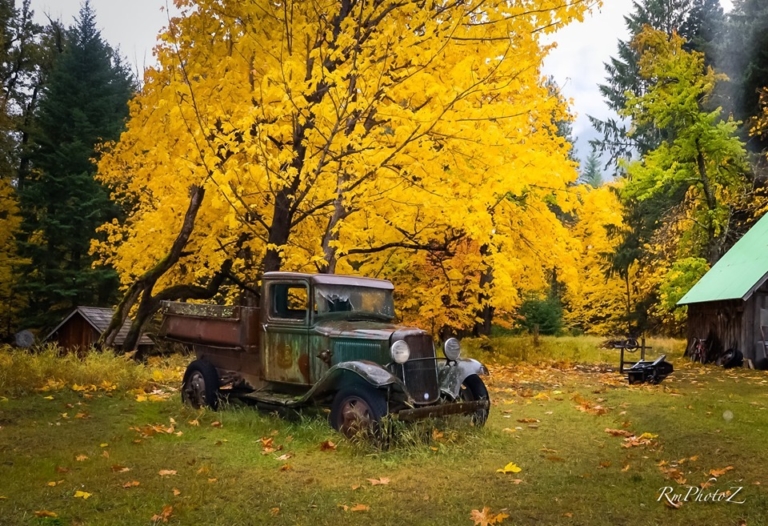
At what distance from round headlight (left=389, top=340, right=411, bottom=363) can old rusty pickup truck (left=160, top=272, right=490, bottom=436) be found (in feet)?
0.04

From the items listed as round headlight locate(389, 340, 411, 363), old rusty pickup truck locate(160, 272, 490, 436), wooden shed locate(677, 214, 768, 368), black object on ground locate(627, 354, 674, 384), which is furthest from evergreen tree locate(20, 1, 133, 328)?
round headlight locate(389, 340, 411, 363)

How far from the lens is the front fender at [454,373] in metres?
7.14

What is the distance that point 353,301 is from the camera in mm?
7719

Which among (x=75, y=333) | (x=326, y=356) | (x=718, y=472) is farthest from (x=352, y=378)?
(x=75, y=333)

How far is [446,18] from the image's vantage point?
8773 mm

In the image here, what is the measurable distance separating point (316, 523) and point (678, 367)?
51.0ft

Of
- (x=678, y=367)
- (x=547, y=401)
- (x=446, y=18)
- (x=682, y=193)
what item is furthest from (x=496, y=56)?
(x=682, y=193)

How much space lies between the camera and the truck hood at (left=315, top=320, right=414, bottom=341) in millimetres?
6867

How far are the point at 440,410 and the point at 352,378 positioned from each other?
99 centimetres

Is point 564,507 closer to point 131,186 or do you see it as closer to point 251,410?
point 251,410

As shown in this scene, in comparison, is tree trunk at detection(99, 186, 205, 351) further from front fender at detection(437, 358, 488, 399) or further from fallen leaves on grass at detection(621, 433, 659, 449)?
fallen leaves on grass at detection(621, 433, 659, 449)

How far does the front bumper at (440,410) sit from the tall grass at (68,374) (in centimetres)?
552

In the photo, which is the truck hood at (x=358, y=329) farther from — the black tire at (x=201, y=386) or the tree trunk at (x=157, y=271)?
the tree trunk at (x=157, y=271)

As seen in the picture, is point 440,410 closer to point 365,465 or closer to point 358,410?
point 358,410
